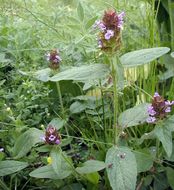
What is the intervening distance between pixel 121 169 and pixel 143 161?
13cm

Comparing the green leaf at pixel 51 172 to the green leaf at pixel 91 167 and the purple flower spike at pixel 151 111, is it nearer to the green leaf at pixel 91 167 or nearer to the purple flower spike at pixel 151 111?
the green leaf at pixel 91 167

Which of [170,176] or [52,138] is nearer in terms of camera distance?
[52,138]

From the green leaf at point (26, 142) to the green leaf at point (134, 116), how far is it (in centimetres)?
17

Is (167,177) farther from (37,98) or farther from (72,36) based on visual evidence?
(72,36)

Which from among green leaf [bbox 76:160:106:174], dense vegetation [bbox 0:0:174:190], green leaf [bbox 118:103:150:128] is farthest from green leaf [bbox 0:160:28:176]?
green leaf [bbox 118:103:150:128]

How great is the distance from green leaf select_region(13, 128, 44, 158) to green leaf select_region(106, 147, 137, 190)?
15 cm

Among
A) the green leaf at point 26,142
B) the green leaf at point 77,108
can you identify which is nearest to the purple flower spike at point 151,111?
the green leaf at point 26,142

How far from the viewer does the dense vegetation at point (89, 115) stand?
78 centimetres

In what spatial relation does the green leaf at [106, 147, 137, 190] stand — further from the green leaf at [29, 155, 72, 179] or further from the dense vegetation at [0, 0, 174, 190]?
the green leaf at [29, 155, 72, 179]

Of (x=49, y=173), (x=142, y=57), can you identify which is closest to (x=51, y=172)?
(x=49, y=173)

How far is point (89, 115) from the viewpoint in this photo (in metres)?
1.17

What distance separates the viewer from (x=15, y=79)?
1.29 meters

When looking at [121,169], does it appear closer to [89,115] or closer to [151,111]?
[151,111]

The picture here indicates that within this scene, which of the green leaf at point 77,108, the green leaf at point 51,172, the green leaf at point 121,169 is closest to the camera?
the green leaf at point 121,169
